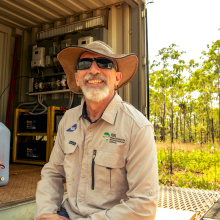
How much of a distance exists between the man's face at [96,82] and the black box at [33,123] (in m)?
3.44

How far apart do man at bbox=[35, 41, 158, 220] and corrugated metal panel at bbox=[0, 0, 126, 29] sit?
11.4ft

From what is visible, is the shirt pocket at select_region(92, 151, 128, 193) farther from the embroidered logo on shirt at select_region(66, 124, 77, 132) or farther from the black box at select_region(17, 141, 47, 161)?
the black box at select_region(17, 141, 47, 161)

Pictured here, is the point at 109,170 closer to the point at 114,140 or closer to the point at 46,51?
the point at 114,140

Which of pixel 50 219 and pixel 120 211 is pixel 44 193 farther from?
pixel 120 211

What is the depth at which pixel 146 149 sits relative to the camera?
4.00ft

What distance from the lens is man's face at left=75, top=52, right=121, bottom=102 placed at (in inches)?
56.7

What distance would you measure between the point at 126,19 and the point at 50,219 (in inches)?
152

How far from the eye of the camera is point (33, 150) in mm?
4777

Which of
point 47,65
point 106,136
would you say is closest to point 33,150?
point 47,65

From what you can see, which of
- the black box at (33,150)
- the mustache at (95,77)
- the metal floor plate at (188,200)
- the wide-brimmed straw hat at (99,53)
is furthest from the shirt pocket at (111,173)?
the black box at (33,150)

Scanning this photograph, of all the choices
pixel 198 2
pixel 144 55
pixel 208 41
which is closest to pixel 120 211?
pixel 144 55

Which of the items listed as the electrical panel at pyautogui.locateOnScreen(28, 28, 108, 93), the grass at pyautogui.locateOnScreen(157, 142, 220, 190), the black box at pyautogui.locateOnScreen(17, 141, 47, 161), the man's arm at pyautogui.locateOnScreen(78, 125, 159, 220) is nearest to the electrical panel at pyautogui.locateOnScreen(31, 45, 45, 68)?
the electrical panel at pyautogui.locateOnScreen(28, 28, 108, 93)

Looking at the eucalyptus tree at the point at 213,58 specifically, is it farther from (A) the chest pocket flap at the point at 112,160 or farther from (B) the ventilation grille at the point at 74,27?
(A) the chest pocket flap at the point at 112,160

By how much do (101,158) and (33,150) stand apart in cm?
384
